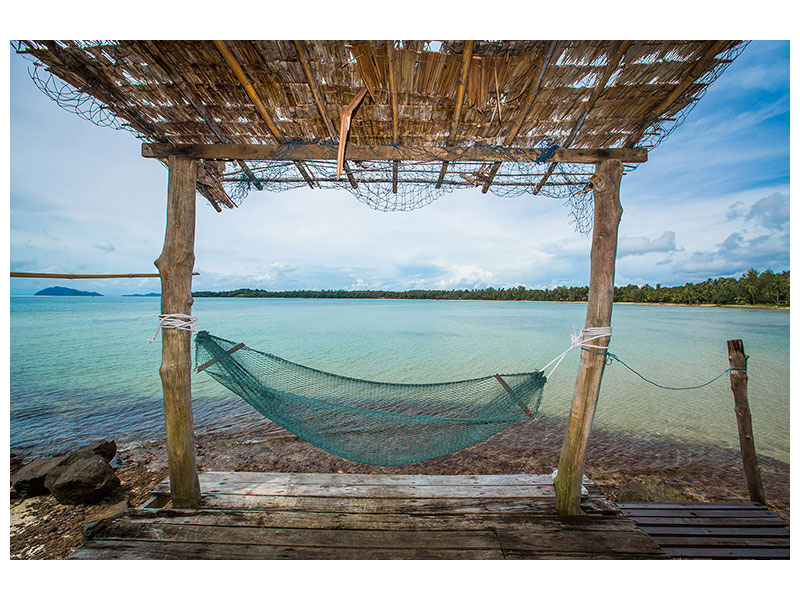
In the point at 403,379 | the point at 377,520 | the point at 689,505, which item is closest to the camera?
the point at 377,520

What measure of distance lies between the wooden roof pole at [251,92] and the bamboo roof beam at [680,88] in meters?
1.68

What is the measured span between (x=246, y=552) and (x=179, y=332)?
3.29 feet

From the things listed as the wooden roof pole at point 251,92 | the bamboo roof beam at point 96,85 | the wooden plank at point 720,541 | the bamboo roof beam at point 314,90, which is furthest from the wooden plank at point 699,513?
the bamboo roof beam at point 96,85

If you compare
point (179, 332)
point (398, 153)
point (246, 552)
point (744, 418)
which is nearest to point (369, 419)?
point (246, 552)

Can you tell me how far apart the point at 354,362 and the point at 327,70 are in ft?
23.7

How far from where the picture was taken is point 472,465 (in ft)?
9.77

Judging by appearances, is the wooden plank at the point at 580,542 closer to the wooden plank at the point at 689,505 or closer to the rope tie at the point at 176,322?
the wooden plank at the point at 689,505

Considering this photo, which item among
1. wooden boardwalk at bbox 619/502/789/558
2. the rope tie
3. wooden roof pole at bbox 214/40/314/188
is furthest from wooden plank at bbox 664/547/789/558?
wooden roof pole at bbox 214/40/314/188

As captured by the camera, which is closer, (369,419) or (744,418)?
(369,419)

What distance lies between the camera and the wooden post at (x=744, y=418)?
2062mm

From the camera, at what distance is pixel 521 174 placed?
6.11ft

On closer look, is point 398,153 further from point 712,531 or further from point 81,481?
point 81,481

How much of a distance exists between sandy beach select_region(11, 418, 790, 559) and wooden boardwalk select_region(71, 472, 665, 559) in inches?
43.1
